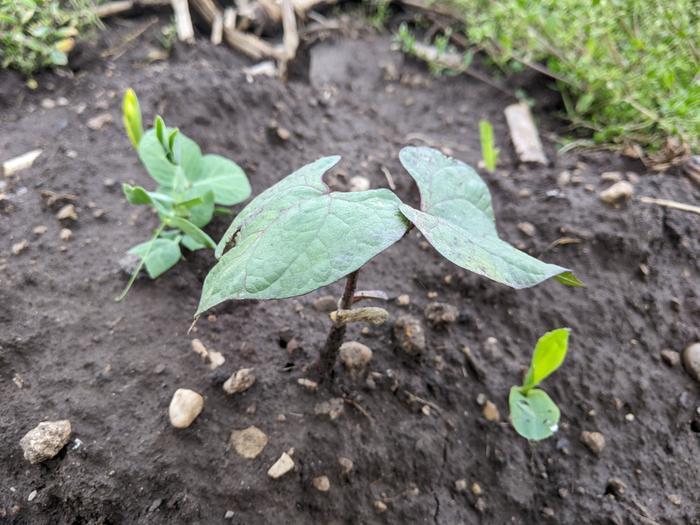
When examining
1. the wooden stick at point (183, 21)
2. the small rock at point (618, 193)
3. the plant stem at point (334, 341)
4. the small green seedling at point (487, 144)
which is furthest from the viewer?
the wooden stick at point (183, 21)

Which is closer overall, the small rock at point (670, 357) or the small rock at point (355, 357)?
the small rock at point (355, 357)

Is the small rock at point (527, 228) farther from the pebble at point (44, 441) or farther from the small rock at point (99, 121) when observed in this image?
the small rock at point (99, 121)

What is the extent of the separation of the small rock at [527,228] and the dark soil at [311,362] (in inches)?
0.6

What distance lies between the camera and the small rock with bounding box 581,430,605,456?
1.13 metres

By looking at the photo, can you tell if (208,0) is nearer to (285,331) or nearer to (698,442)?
(285,331)

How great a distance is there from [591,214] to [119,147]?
155cm

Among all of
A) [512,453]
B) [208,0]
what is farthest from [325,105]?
[512,453]

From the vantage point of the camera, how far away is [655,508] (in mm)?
1076

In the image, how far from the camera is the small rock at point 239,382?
104 cm

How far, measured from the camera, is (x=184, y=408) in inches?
38.9

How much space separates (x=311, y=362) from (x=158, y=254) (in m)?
0.48

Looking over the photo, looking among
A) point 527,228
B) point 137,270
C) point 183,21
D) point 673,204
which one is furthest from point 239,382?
point 183,21

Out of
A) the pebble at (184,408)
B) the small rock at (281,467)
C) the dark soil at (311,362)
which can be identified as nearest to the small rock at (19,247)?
the dark soil at (311,362)

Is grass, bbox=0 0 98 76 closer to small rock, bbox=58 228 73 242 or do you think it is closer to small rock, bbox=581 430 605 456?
small rock, bbox=58 228 73 242
